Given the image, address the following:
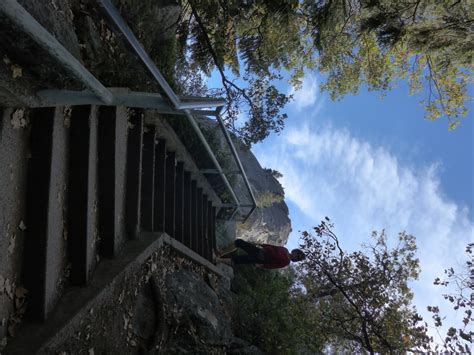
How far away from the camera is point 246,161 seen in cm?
Answer: 1830

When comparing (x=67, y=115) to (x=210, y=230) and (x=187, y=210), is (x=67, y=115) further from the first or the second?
(x=210, y=230)

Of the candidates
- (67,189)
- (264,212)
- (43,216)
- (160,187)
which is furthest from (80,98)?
(264,212)

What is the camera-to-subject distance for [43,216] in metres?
2.79

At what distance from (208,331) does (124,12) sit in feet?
14.5

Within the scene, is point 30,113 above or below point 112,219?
above

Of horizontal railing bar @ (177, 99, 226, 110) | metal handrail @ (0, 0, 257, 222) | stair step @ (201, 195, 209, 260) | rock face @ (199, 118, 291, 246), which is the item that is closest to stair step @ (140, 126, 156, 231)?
horizontal railing bar @ (177, 99, 226, 110)

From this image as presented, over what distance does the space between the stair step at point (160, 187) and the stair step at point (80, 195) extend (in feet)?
6.26

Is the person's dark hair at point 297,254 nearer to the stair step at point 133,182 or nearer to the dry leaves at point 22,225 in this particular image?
the stair step at point 133,182

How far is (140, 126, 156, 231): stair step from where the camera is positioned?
4.95 m

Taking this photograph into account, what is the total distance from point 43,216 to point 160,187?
8.86 feet

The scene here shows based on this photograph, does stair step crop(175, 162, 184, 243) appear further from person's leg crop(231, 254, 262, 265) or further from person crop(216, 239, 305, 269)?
person's leg crop(231, 254, 262, 265)

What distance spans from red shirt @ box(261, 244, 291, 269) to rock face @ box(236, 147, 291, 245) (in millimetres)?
7160

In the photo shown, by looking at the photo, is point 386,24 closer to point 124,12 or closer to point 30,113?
point 124,12

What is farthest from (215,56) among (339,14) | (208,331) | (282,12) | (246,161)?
(246,161)
